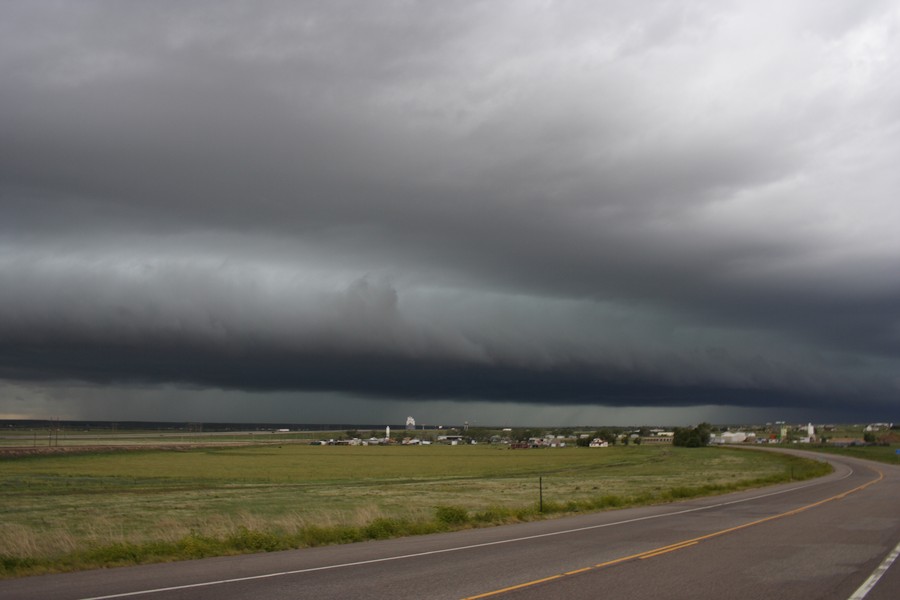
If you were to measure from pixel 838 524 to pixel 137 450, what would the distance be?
483 feet

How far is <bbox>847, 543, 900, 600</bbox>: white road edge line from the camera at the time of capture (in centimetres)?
1323

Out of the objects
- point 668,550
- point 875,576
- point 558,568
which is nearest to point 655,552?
point 668,550

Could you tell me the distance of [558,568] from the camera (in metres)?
15.6

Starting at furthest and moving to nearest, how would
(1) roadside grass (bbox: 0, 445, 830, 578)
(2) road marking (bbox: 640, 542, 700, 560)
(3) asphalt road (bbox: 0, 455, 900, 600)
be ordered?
(1) roadside grass (bbox: 0, 445, 830, 578) → (2) road marking (bbox: 640, 542, 700, 560) → (3) asphalt road (bbox: 0, 455, 900, 600)

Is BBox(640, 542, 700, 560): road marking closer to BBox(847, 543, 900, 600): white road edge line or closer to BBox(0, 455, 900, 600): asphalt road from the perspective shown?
BBox(0, 455, 900, 600): asphalt road

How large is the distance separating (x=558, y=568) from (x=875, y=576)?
6.51m

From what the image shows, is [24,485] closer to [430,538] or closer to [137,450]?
[430,538]

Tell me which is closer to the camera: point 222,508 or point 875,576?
point 875,576

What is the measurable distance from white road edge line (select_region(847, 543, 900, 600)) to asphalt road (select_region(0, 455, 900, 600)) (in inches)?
1.4

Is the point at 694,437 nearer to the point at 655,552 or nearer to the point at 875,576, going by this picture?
the point at 655,552

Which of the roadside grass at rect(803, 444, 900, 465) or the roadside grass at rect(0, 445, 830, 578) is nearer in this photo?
the roadside grass at rect(0, 445, 830, 578)

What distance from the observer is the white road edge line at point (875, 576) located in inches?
521

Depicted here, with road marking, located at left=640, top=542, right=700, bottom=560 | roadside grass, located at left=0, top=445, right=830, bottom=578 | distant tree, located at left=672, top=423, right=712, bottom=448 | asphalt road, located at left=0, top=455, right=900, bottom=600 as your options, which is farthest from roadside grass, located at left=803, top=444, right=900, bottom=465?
road marking, located at left=640, top=542, right=700, bottom=560

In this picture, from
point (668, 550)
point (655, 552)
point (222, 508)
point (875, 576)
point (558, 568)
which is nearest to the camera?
point (875, 576)
